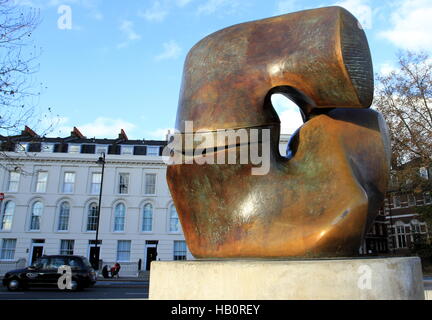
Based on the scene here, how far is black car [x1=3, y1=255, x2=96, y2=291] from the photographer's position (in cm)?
1658

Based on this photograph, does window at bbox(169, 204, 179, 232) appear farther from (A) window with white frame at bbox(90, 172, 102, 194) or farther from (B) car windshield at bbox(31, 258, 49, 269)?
(B) car windshield at bbox(31, 258, 49, 269)

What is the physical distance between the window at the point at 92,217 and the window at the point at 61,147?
7325 millimetres

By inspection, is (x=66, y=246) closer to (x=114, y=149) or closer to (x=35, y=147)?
(x=114, y=149)

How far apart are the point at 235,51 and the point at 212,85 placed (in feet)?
1.60

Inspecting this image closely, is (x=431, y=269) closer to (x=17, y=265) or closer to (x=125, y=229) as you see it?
(x=125, y=229)

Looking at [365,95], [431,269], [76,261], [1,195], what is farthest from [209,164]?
[1,195]

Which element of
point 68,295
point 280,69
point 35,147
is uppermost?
point 35,147

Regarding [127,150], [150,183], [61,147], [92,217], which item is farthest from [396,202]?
[61,147]

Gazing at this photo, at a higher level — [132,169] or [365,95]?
[132,169]

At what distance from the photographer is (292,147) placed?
14.7ft

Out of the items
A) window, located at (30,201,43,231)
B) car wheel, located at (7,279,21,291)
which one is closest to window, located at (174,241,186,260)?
window, located at (30,201,43,231)

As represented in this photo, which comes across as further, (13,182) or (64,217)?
(13,182)

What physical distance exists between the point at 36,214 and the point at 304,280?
3604cm
